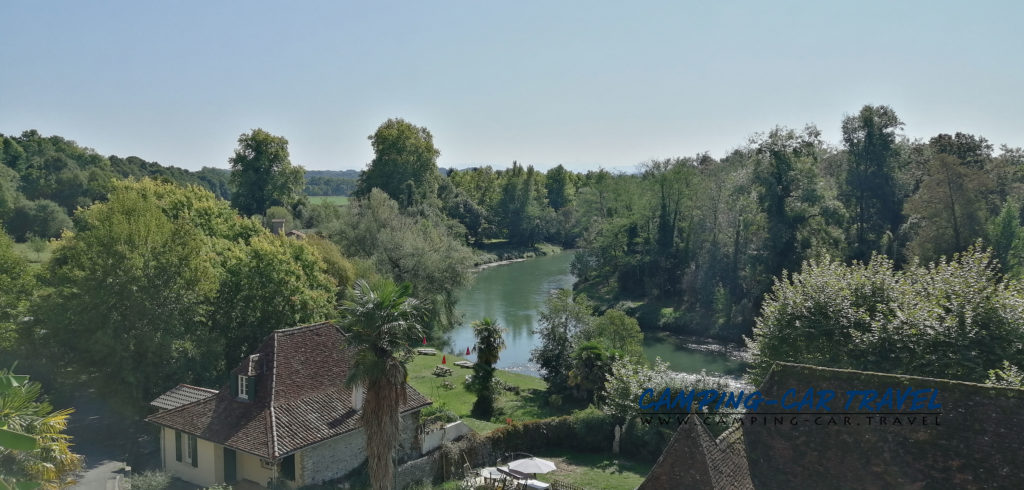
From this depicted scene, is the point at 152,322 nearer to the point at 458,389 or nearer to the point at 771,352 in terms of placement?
the point at 458,389

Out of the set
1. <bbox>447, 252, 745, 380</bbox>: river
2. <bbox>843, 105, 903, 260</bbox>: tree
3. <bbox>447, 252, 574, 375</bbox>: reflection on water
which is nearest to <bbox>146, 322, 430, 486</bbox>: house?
<bbox>447, 252, 745, 380</bbox>: river

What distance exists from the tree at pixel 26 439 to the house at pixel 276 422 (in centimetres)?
722

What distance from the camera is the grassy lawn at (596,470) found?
798 inches

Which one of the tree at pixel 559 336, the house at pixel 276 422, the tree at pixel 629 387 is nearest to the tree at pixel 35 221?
the house at pixel 276 422

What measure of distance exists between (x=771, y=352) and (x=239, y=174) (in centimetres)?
5729

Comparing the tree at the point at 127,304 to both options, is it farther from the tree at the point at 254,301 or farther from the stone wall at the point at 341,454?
the stone wall at the point at 341,454

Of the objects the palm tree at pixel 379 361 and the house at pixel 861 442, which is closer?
the house at pixel 861 442

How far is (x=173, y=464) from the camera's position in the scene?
20438mm

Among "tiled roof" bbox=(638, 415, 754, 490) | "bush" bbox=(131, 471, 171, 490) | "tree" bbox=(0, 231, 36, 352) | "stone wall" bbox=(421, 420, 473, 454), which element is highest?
"tree" bbox=(0, 231, 36, 352)

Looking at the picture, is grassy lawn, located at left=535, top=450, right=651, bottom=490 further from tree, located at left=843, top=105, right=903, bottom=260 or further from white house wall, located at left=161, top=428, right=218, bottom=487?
tree, located at left=843, top=105, right=903, bottom=260

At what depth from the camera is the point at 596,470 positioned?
2177 cm

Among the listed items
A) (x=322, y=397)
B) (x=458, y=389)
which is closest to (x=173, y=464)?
(x=322, y=397)

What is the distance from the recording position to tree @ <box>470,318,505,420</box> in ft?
90.0

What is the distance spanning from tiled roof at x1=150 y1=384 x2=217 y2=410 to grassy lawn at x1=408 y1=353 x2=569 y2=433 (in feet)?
30.7
